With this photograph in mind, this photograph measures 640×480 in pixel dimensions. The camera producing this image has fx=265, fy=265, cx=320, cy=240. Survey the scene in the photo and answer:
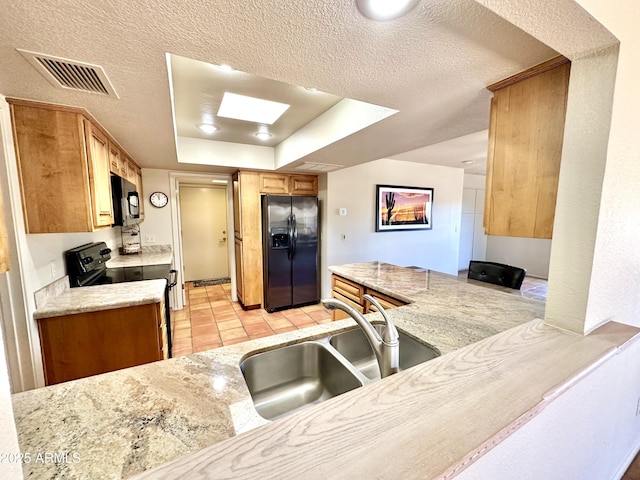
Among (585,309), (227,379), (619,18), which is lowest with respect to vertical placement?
(227,379)

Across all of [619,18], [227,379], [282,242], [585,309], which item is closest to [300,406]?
[227,379]

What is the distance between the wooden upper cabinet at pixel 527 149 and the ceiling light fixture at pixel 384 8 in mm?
710

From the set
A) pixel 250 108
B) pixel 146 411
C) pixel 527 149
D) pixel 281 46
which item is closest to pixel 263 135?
pixel 250 108

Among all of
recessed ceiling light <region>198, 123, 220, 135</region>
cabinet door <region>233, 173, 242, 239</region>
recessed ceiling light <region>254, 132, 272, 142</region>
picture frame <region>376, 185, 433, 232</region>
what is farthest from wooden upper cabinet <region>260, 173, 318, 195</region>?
picture frame <region>376, 185, 433, 232</region>

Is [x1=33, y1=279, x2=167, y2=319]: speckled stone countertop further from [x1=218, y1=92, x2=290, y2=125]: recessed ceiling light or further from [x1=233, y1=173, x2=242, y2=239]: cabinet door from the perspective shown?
[x1=233, y1=173, x2=242, y2=239]: cabinet door

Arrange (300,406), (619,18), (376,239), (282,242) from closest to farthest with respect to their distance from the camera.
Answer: (619,18)
(300,406)
(282,242)
(376,239)

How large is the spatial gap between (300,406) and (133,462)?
0.69 meters

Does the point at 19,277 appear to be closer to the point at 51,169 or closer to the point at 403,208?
the point at 51,169

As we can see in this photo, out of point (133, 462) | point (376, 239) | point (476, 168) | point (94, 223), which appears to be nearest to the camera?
point (133, 462)

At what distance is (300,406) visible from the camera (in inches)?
45.0

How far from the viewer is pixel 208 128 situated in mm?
2844

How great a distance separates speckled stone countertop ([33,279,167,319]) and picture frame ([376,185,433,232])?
327 cm

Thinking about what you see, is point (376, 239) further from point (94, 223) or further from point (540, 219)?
point (94, 223)

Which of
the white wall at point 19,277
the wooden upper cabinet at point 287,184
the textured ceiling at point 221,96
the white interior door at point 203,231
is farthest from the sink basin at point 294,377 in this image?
the white interior door at point 203,231
